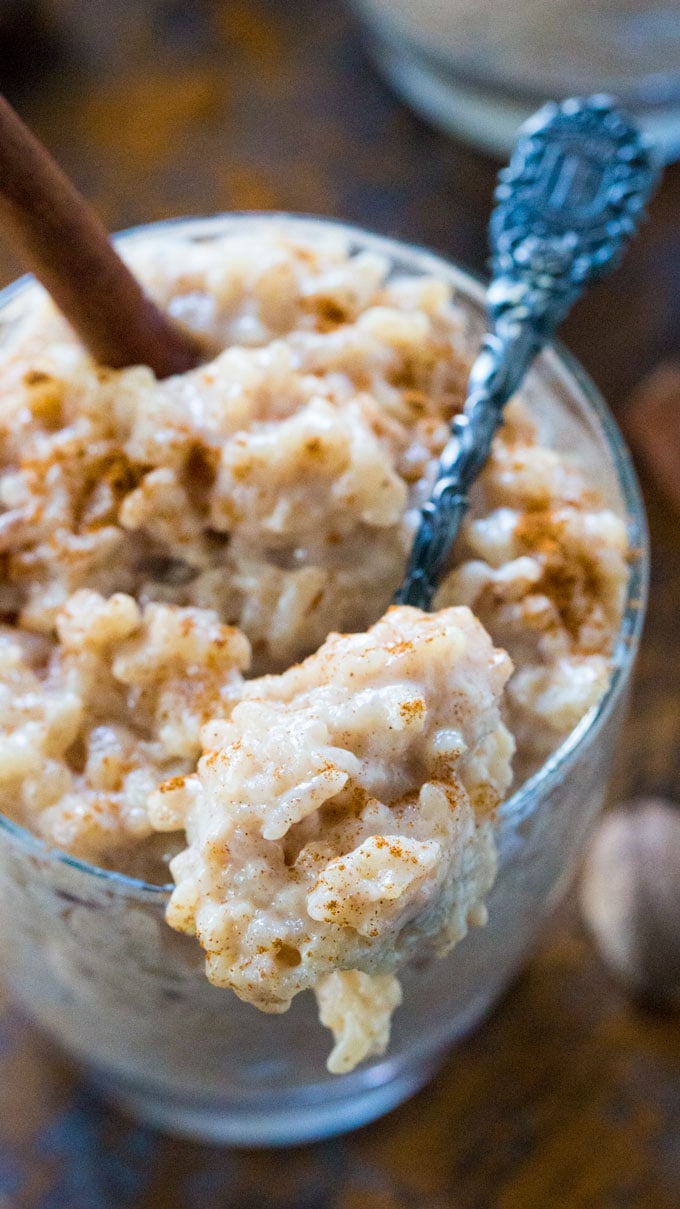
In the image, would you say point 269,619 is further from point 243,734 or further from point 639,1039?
point 639,1039

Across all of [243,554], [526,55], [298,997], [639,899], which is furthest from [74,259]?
[526,55]

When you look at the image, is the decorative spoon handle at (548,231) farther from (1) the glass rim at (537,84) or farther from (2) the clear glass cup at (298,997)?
(1) the glass rim at (537,84)

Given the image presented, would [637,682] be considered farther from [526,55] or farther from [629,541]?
[526,55]

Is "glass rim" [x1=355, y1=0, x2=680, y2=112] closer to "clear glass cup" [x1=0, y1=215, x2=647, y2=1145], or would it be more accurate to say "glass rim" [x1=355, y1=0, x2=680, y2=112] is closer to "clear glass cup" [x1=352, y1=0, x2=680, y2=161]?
"clear glass cup" [x1=352, y1=0, x2=680, y2=161]

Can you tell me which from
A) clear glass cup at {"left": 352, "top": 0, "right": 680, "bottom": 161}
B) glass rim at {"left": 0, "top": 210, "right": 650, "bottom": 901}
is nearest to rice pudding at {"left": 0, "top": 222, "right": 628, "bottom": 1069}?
glass rim at {"left": 0, "top": 210, "right": 650, "bottom": 901}

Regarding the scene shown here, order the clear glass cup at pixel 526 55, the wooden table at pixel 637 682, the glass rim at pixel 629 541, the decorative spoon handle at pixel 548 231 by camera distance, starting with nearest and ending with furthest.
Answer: the glass rim at pixel 629 541 → the decorative spoon handle at pixel 548 231 → the wooden table at pixel 637 682 → the clear glass cup at pixel 526 55

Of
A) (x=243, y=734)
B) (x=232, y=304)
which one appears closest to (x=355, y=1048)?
(x=243, y=734)

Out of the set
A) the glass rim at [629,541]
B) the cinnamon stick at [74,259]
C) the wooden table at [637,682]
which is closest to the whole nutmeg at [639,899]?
the wooden table at [637,682]

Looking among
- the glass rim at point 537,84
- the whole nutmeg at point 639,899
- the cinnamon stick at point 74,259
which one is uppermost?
the cinnamon stick at point 74,259
